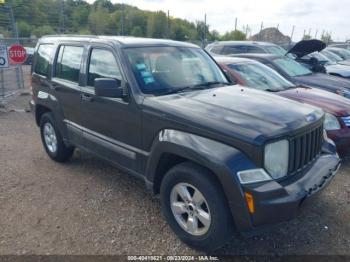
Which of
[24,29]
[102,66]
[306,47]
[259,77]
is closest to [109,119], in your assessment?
[102,66]

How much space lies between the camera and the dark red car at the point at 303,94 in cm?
491

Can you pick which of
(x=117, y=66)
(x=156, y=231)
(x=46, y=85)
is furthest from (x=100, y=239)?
(x=46, y=85)

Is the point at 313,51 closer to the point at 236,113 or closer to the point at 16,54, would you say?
the point at 236,113

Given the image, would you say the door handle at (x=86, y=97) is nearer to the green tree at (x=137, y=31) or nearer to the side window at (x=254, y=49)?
the side window at (x=254, y=49)

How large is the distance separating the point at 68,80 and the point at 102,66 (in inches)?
32.5

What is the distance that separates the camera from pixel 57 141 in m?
5.18

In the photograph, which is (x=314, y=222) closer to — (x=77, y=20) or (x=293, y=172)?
(x=293, y=172)

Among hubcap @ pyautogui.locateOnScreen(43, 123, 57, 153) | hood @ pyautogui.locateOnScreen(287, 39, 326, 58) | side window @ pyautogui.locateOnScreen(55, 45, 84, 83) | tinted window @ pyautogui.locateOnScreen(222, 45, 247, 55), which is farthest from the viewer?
tinted window @ pyautogui.locateOnScreen(222, 45, 247, 55)

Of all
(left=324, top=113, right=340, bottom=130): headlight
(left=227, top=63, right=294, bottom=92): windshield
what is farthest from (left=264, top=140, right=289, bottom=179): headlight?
(left=227, top=63, right=294, bottom=92): windshield

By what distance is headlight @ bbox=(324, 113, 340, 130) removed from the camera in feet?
16.2

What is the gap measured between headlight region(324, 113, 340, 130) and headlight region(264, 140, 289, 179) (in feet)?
7.92

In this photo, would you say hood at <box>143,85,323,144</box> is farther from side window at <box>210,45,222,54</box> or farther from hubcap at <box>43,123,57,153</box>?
side window at <box>210,45,222,54</box>

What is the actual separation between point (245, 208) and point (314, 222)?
56.3 inches

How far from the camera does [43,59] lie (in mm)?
5328
